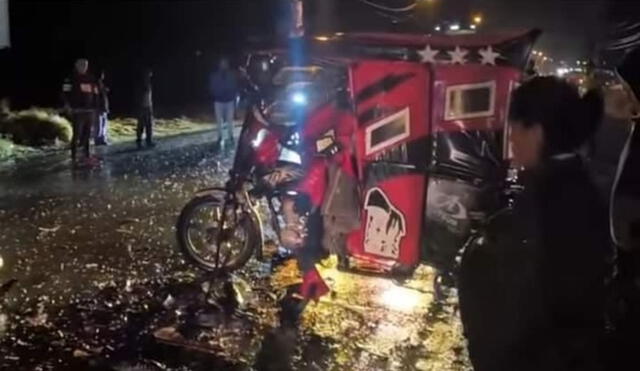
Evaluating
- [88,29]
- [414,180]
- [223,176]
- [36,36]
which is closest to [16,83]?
[36,36]

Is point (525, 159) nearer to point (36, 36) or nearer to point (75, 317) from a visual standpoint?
point (75, 317)

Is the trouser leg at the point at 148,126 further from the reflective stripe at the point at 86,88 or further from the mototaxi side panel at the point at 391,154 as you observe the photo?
the mototaxi side panel at the point at 391,154

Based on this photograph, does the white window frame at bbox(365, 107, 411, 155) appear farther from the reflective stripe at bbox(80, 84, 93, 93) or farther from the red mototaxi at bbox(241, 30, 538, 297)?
the reflective stripe at bbox(80, 84, 93, 93)

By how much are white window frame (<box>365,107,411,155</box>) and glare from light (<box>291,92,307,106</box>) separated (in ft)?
2.35

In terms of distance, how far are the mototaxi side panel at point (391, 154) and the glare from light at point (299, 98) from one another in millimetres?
631

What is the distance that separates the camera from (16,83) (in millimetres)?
24047

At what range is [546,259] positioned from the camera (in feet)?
7.13

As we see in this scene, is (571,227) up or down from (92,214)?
up

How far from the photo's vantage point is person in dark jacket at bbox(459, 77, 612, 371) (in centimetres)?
217

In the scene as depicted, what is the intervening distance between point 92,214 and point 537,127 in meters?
8.83

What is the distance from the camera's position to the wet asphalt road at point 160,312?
5684mm

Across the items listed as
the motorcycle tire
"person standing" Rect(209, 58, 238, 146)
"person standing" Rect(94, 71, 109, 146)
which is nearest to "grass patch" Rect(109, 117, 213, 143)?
"person standing" Rect(94, 71, 109, 146)

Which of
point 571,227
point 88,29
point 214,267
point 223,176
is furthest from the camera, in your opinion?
point 88,29

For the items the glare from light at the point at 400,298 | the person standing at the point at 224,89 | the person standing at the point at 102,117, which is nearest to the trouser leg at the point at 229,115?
the person standing at the point at 224,89
